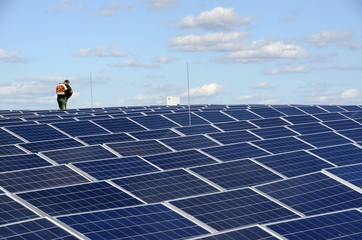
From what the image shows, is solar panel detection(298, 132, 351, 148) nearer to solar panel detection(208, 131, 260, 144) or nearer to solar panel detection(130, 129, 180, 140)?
solar panel detection(208, 131, 260, 144)

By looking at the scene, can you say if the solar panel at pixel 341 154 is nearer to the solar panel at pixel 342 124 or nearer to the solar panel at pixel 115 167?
the solar panel at pixel 115 167

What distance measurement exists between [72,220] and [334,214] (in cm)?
756

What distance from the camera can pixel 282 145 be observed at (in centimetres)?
3153

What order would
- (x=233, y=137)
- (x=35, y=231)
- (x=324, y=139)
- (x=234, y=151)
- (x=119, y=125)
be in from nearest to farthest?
(x=35, y=231)
(x=234, y=151)
(x=233, y=137)
(x=324, y=139)
(x=119, y=125)

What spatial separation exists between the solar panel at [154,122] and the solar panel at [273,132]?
7043mm

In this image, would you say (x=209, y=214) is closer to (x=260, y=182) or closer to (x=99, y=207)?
(x=99, y=207)

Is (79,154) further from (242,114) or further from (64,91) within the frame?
(242,114)

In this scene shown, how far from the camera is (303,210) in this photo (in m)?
19.4

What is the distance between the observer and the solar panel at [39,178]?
20.2 m

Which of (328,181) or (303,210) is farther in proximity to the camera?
(328,181)

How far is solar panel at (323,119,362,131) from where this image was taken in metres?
41.2

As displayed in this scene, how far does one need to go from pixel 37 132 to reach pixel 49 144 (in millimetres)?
3978

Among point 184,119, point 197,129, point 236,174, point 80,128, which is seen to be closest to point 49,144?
point 80,128

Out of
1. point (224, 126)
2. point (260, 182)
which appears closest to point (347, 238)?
point (260, 182)
